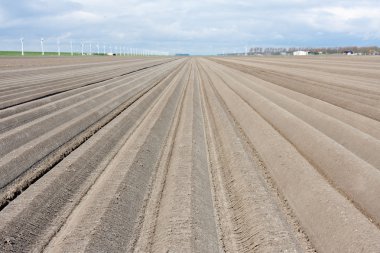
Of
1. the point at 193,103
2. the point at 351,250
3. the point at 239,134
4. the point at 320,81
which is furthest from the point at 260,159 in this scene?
the point at 320,81

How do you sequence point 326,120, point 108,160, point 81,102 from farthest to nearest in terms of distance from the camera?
point 81,102, point 326,120, point 108,160

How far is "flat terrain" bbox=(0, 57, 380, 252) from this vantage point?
4.96 metres

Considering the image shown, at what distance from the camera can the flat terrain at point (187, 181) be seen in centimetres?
496

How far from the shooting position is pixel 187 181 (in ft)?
22.2

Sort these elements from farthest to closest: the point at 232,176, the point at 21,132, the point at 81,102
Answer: the point at 81,102 → the point at 21,132 → the point at 232,176

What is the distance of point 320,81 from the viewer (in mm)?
22281

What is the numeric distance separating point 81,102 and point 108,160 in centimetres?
709

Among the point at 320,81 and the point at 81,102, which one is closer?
the point at 81,102

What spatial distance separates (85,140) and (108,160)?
1.78m

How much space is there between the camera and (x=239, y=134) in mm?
10664

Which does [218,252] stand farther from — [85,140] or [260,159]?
[85,140]

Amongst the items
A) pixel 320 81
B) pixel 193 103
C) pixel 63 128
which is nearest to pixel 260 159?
pixel 63 128

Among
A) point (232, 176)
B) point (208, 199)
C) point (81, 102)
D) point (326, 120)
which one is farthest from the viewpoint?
point (81, 102)

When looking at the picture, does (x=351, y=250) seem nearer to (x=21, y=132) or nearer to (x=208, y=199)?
(x=208, y=199)
